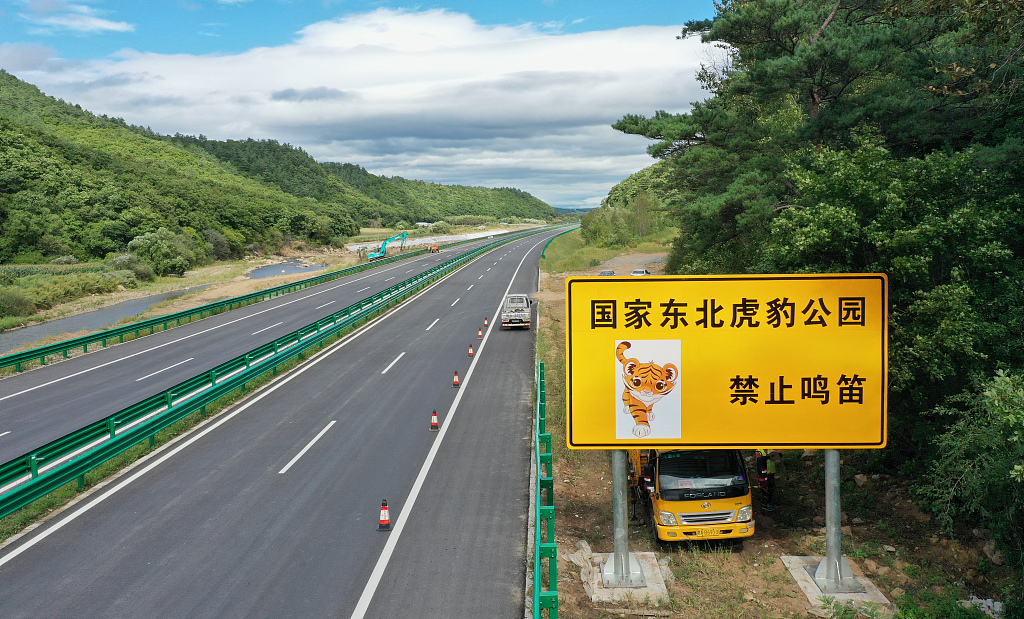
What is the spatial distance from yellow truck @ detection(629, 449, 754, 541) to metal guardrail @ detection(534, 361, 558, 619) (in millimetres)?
2161

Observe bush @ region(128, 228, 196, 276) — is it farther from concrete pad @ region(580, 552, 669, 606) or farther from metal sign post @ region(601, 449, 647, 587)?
metal sign post @ region(601, 449, 647, 587)

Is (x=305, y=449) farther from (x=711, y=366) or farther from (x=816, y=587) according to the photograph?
(x=816, y=587)

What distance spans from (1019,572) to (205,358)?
→ 93.3 ft

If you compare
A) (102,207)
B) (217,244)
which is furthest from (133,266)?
(217,244)

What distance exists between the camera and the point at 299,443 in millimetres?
17438

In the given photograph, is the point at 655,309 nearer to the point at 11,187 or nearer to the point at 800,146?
the point at 800,146

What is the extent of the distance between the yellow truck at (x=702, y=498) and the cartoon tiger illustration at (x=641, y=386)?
2476 millimetres

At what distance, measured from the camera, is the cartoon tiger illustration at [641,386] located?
33.8 ft

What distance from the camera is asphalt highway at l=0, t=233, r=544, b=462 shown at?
19672mm

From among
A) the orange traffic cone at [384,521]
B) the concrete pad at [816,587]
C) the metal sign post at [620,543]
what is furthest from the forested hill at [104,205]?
the concrete pad at [816,587]

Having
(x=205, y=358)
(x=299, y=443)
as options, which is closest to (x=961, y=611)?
(x=299, y=443)

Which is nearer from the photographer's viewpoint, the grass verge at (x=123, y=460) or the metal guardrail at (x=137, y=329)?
the grass verge at (x=123, y=460)

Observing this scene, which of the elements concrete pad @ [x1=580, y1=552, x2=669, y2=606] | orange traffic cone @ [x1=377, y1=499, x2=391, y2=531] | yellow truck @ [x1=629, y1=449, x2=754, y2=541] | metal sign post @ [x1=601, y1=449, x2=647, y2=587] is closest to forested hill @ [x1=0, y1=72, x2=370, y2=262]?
orange traffic cone @ [x1=377, y1=499, x2=391, y2=531]

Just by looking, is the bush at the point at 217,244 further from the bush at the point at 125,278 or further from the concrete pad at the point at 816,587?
the concrete pad at the point at 816,587
